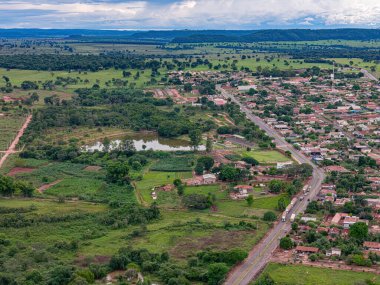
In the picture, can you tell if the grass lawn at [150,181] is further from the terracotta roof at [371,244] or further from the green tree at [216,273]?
the terracotta roof at [371,244]

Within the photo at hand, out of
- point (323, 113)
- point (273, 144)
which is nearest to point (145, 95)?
point (323, 113)

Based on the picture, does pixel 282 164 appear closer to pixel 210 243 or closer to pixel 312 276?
pixel 210 243

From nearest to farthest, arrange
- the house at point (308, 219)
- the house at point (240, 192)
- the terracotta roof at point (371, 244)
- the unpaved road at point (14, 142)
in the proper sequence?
the terracotta roof at point (371, 244) < the house at point (308, 219) < the house at point (240, 192) < the unpaved road at point (14, 142)

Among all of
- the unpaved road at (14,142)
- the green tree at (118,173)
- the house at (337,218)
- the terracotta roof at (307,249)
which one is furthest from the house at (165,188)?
the unpaved road at (14,142)

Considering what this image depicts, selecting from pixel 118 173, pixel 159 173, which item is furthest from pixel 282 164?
pixel 118 173

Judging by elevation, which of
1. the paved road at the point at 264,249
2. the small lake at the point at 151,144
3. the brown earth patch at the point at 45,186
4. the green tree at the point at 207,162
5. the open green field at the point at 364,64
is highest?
the open green field at the point at 364,64

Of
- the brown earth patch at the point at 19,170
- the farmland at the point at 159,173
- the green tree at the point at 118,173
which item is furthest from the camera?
the brown earth patch at the point at 19,170

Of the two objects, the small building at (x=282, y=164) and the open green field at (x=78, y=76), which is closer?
the small building at (x=282, y=164)
